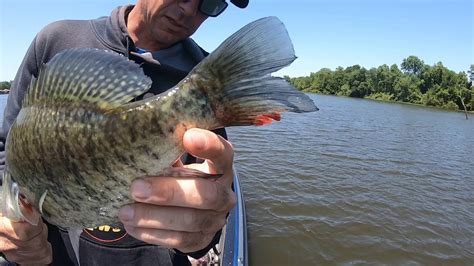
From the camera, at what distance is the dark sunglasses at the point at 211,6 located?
2.60 m

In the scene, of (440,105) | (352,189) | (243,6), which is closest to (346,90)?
(440,105)

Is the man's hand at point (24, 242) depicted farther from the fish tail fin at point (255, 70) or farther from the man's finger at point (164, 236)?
the fish tail fin at point (255, 70)

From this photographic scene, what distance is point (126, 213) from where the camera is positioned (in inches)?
57.1

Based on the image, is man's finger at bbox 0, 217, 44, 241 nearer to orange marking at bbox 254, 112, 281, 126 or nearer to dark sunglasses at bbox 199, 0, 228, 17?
orange marking at bbox 254, 112, 281, 126

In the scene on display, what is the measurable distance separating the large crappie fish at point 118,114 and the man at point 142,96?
10.6 inches

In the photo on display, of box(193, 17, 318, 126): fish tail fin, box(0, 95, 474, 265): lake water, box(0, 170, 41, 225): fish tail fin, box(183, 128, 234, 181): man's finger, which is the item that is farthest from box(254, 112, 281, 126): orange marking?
box(0, 95, 474, 265): lake water

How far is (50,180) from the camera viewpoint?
4.75 feet

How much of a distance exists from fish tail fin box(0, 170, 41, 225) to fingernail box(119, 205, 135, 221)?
0.49 m

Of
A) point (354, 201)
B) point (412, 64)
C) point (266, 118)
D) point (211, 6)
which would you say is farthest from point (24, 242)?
point (412, 64)

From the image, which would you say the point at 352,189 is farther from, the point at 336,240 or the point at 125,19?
the point at 125,19

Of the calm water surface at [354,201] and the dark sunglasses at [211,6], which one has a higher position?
the dark sunglasses at [211,6]

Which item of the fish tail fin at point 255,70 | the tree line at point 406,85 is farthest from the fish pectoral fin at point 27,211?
the tree line at point 406,85

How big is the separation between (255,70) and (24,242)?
5.14 feet

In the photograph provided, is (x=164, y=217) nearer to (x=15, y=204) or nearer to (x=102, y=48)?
(x=15, y=204)
